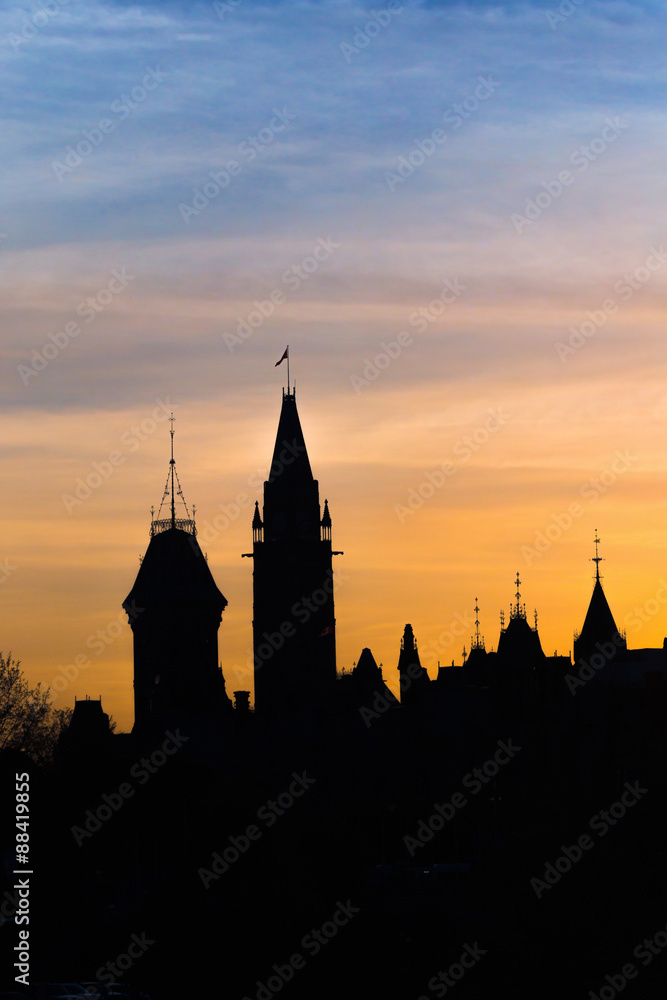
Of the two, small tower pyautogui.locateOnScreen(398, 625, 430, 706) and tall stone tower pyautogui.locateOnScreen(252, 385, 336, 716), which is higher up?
tall stone tower pyautogui.locateOnScreen(252, 385, 336, 716)

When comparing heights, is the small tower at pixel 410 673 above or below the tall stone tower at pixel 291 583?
below

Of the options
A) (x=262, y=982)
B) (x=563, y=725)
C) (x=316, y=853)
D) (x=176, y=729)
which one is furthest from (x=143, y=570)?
(x=262, y=982)

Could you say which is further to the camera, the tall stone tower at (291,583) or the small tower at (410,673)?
the tall stone tower at (291,583)

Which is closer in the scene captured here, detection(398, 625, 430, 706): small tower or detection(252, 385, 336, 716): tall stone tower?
detection(398, 625, 430, 706): small tower

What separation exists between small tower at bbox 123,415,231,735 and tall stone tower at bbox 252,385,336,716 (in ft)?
17.9

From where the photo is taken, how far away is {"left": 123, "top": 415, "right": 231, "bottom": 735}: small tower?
172000mm

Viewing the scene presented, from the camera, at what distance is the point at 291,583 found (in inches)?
6772

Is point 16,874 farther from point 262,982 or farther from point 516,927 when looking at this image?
point 516,927

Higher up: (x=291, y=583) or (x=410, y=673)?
(x=291, y=583)

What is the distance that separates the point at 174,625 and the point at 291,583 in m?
11.3

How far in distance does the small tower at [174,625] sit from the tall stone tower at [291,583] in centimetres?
544

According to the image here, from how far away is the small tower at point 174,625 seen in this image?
172m

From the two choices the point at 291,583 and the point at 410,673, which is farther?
the point at 291,583

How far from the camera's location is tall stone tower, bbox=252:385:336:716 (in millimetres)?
169250
